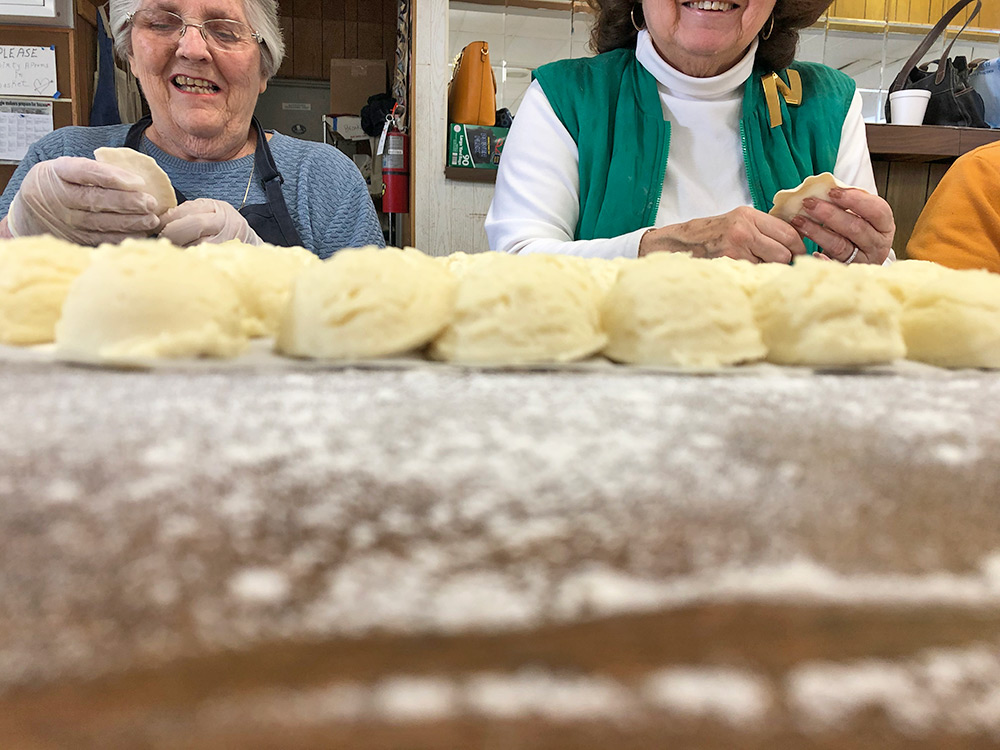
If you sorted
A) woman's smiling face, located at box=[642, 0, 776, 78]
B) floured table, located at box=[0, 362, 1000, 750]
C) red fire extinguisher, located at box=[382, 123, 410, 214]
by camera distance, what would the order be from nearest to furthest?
floured table, located at box=[0, 362, 1000, 750], woman's smiling face, located at box=[642, 0, 776, 78], red fire extinguisher, located at box=[382, 123, 410, 214]

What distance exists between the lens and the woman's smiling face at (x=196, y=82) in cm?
140

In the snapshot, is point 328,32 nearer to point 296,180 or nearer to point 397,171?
point 397,171

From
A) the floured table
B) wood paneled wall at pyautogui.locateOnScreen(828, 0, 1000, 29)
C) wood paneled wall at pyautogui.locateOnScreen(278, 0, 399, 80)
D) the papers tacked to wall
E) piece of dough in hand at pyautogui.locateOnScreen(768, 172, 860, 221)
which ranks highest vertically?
wood paneled wall at pyautogui.locateOnScreen(278, 0, 399, 80)

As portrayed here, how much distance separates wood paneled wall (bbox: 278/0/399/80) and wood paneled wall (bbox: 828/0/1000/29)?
2.54 metres

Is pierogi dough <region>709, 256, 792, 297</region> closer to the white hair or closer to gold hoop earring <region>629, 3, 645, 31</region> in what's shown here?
gold hoop earring <region>629, 3, 645, 31</region>

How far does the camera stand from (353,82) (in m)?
3.56

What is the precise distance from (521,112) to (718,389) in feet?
3.67

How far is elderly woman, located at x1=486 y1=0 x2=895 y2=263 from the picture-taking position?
4.33 feet

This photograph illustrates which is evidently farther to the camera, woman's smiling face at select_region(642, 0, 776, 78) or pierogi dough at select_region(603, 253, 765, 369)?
woman's smiling face at select_region(642, 0, 776, 78)

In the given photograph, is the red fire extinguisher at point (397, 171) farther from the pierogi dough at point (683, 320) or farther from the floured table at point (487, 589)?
the floured table at point (487, 589)

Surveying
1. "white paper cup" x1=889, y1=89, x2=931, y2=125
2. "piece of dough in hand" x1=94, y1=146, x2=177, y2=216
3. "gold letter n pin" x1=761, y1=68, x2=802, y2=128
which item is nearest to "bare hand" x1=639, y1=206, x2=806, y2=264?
"gold letter n pin" x1=761, y1=68, x2=802, y2=128

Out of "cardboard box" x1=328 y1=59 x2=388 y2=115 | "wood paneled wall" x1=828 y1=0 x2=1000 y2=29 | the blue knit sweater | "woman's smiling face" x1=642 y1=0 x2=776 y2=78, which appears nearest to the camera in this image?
"woman's smiling face" x1=642 y1=0 x2=776 y2=78

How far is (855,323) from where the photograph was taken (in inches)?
21.5

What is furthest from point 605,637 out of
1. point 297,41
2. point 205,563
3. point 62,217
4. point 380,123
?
point 297,41
